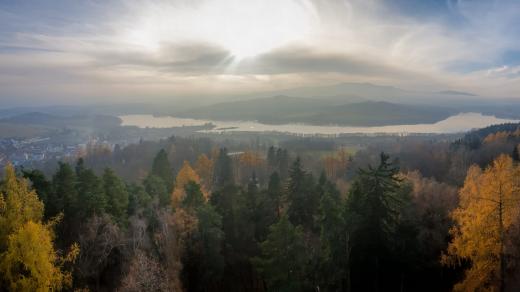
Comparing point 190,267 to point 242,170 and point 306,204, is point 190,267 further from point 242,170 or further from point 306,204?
point 242,170

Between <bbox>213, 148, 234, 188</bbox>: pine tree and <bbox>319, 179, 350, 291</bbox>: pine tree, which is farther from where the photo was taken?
<bbox>213, 148, 234, 188</bbox>: pine tree

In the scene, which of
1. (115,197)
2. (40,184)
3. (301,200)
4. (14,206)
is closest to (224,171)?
(301,200)

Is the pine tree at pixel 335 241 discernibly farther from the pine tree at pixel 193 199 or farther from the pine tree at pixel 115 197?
the pine tree at pixel 115 197

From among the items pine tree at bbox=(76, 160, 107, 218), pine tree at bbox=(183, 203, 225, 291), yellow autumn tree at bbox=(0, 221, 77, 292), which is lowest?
pine tree at bbox=(183, 203, 225, 291)

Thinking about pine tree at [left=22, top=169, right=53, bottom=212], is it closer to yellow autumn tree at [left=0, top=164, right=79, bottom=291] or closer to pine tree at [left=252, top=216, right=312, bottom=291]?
yellow autumn tree at [left=0, top=164, right=79, bottom=291]

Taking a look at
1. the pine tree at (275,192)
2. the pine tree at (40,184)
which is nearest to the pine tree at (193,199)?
the pine tree at (275,192)

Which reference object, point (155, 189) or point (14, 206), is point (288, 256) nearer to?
point (14, 206)

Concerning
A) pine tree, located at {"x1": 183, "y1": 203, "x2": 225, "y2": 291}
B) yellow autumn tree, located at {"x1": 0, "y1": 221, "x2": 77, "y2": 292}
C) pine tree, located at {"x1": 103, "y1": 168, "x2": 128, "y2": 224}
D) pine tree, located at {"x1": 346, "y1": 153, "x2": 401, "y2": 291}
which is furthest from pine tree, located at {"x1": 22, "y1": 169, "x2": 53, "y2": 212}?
pine tree, located at {"x1": 346, "y1": 153, "x2": 401, "y2": 291}

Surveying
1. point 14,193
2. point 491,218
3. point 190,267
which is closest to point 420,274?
point 491,218
